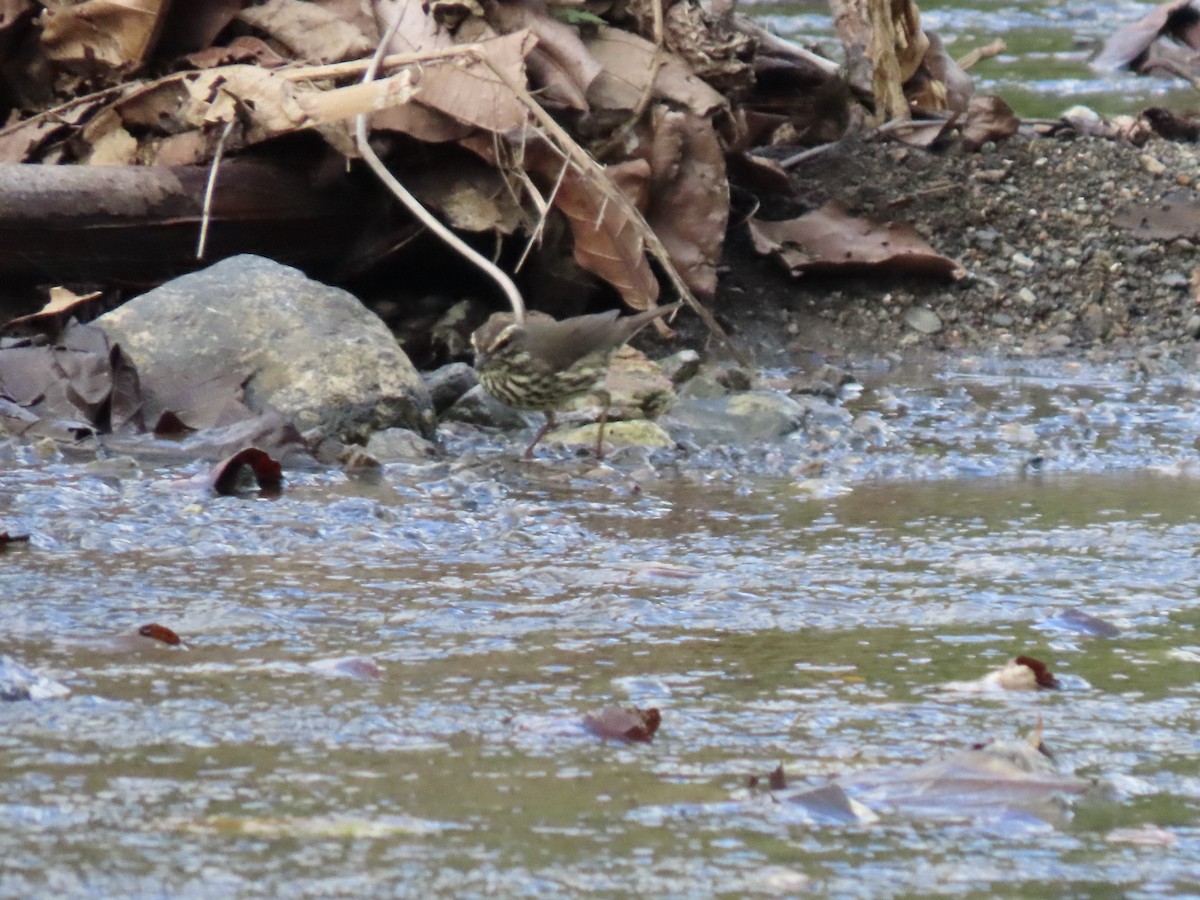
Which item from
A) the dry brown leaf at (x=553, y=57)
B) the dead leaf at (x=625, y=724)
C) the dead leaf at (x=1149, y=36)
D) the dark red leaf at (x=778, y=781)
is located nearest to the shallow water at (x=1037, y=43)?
the dead leaf at (x=1149, y=36)

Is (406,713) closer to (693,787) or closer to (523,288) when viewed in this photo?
(693,787)

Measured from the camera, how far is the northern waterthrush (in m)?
5.35

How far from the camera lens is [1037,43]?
1452cm

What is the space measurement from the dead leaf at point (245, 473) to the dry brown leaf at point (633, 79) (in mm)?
2242

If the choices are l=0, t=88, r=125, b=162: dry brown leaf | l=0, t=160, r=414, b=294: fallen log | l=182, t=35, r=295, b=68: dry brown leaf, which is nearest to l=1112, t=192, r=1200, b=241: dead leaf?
l=0, t=160, r=414, b=294: fallen log

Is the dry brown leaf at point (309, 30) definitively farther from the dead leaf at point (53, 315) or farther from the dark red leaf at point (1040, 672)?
the dark red leaf at point (1040, 672)

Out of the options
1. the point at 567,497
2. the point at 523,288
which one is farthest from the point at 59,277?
the point at 567,497

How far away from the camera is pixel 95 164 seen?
19.5 feet

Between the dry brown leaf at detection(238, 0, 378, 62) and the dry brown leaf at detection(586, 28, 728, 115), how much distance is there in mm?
778

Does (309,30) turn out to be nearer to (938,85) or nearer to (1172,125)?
(938,85)

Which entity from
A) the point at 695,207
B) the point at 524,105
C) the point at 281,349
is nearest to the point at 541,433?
the point at 281,349

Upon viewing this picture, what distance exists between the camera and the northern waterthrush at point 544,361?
5.35m

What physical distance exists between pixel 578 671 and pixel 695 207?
367 centimetres

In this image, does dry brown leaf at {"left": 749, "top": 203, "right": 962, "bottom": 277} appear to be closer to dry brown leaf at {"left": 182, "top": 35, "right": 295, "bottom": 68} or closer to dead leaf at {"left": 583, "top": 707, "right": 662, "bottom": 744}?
dry brown leaf at {"left": 182, "top": 35, "right": 295, "bottom": 68}
